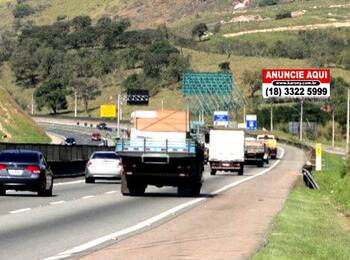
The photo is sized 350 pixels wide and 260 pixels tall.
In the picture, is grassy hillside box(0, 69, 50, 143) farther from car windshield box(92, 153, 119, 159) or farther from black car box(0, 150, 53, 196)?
black car box(0, 150, 53, 196)

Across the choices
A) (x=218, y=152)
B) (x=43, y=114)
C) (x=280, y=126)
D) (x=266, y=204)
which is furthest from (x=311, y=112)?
(x=266, y=204)

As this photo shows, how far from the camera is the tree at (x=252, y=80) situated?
15925 centimetres

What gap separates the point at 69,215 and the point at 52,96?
144721 millimetres

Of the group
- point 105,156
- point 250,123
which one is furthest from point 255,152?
point 250,123

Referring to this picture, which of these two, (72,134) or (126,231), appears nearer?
(126,231)

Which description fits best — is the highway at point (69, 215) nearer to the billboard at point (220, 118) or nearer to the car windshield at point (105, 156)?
the car windshield at point (105, 156)

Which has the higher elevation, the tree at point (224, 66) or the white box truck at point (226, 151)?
the tree at point (224, 66)

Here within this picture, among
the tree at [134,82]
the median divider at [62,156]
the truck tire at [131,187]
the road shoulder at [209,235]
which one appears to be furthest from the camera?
the tree at [134,82]

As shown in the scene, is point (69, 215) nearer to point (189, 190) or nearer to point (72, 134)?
point (189, 190)

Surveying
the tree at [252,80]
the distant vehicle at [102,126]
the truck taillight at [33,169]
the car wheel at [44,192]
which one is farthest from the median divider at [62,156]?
the tree at [252,80]

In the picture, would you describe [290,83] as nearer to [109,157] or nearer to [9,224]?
[109,157]

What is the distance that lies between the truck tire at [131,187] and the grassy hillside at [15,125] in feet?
186

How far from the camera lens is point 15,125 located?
98.5 metres

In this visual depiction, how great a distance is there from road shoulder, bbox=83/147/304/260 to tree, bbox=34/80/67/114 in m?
135
